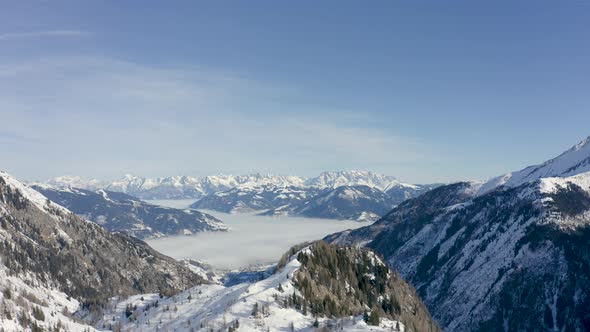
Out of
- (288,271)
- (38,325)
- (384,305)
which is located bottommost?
(38,325)

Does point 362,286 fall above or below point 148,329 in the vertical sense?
above

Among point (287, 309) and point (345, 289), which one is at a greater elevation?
point (287, 309)

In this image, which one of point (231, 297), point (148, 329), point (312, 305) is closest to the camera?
point (312, 305)

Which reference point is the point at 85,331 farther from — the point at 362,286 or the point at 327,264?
the point at 362,286

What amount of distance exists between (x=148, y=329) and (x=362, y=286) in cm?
8476

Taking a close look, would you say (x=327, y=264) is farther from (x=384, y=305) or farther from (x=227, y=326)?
(x=227, y=326)

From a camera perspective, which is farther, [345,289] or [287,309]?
[345,289]

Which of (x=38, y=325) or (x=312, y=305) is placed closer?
(x=312, y=305)

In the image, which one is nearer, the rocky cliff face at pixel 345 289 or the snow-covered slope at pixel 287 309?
the snow-covered slope at pixel 287 309

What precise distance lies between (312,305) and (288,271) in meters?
22.6

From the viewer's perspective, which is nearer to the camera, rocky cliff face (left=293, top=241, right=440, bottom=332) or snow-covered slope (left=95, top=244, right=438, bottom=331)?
snow-covered slope (left=95, top=244, right=438, bottom=331)

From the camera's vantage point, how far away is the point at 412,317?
186 metres

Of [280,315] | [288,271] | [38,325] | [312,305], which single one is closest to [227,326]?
[280,315]

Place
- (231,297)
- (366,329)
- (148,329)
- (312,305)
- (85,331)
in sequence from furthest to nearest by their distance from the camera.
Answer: (85,331) → (148,329) → (231,297) → (312,305) → (366,329)
